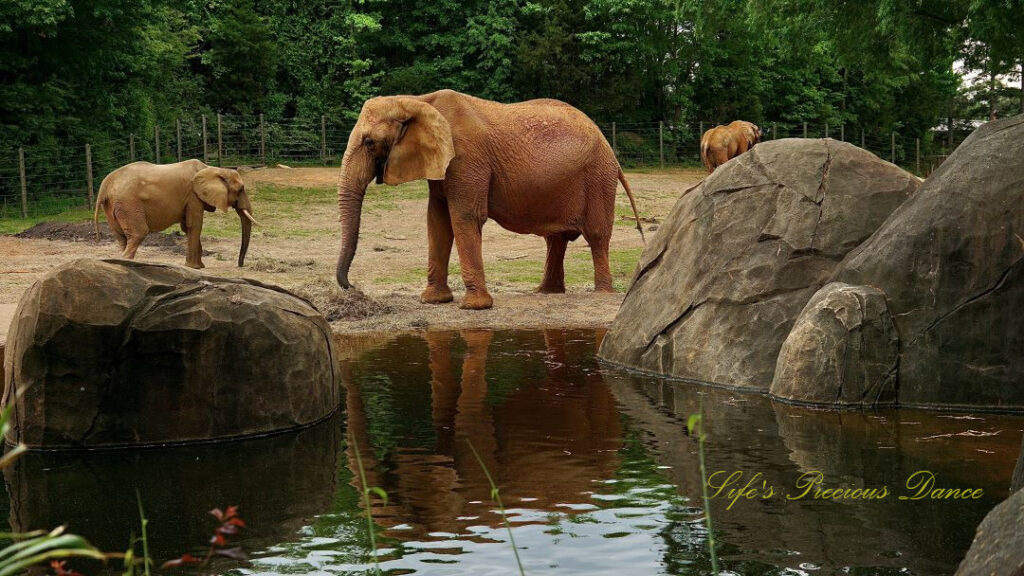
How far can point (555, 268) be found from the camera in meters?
15.8

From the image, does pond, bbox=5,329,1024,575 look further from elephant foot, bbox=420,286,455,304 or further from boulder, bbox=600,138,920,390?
elephant foot, bbox=420,286,455,304

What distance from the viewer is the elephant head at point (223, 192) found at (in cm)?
1805

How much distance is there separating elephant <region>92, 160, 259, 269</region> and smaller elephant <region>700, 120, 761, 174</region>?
36.3ft

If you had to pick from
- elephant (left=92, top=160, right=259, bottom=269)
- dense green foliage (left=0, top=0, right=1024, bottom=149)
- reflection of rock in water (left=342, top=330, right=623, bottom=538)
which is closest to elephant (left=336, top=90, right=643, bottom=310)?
reflection of rock in water (left=342, top=330, right=623, bottom=538)

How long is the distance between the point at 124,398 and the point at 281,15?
3220 centimetres

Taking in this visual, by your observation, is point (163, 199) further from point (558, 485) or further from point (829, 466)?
point (829, 466)

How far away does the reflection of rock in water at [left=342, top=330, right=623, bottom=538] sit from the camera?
271 inches

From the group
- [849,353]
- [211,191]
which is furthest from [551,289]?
[849,353]

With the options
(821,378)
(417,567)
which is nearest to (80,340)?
(417,567)

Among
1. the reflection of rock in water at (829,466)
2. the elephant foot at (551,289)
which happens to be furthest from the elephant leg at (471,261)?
the reflection of rock in water at (829,466)

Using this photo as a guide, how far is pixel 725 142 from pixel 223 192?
1152 cm

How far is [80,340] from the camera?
8055 millimetres

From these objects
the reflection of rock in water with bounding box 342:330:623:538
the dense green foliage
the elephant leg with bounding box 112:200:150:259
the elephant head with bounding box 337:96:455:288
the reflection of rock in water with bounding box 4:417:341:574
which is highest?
the dense green foliage

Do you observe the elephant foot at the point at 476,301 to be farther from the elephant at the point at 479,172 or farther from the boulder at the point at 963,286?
the boulder at the point at 963,286
